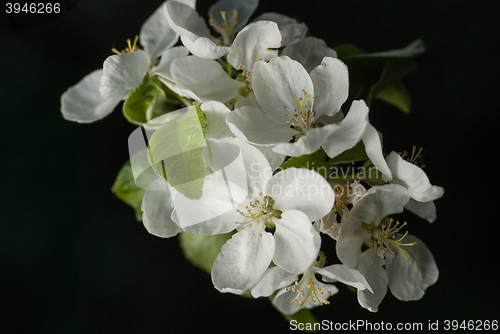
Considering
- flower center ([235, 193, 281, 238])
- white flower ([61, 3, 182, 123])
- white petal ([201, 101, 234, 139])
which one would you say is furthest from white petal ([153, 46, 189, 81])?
flower center ([235, 193, 281, 238])

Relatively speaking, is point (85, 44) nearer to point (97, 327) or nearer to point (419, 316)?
point (97, 327)

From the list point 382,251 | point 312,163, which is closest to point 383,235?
point 382,251

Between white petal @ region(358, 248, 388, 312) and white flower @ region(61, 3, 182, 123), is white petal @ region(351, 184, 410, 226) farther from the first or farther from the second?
white flower @ region(61, 3, 182, 123)

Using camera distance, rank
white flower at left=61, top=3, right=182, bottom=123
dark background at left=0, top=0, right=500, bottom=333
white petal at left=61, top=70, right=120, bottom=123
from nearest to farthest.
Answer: white flower at left=61, top=3, right=182, bottom=123 < white petal at left=61, top=70, right=120, bottom=123 < dark background at left=0, top=0, right=500, bottom=333

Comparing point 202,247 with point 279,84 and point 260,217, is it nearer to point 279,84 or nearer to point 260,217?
point 260,217

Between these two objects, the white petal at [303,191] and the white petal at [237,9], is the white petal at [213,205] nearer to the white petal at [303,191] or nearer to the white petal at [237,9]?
the white petal at [303,191]

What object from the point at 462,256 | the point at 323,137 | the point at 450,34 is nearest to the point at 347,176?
the point at 323,137

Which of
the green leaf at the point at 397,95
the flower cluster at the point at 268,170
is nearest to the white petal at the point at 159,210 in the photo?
the flower cluster at the point at 268,170
